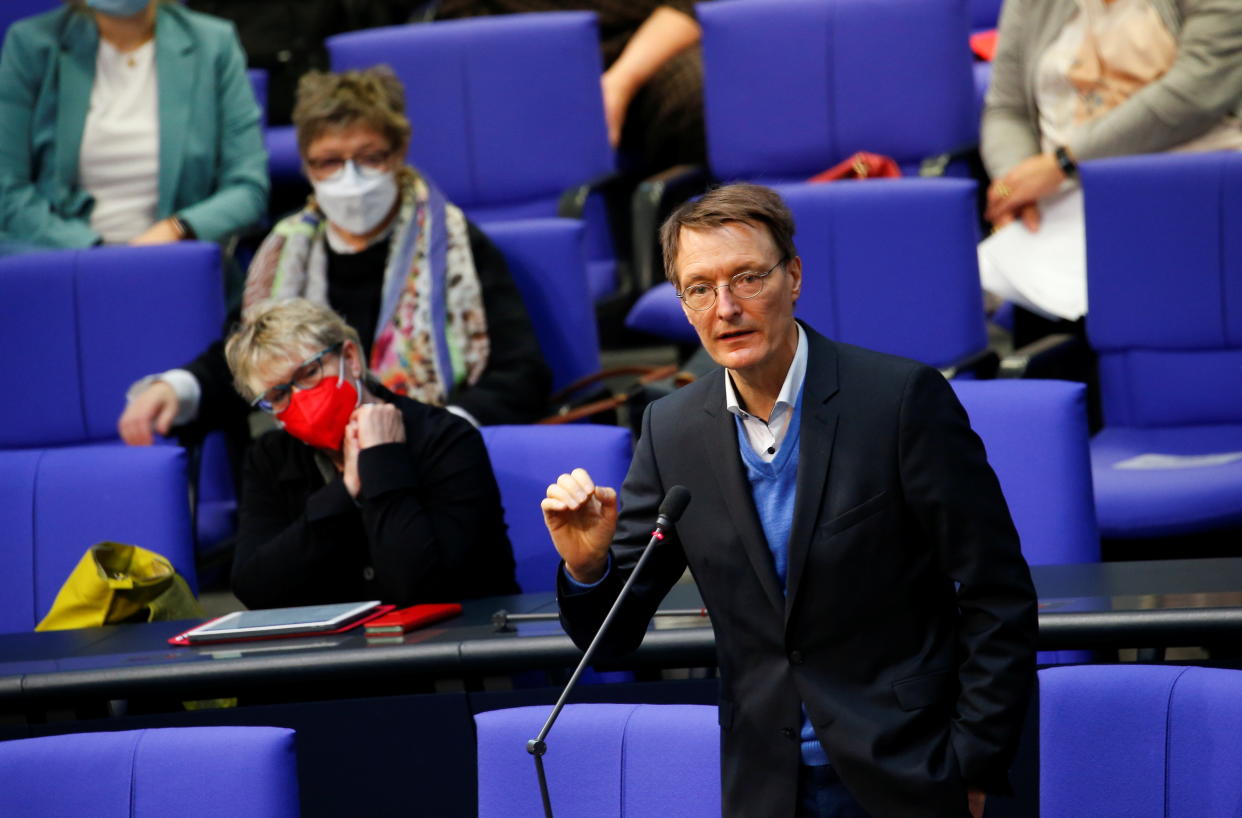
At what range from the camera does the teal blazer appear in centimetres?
356

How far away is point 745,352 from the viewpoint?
139 centimetres

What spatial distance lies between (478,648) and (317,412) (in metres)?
0.55

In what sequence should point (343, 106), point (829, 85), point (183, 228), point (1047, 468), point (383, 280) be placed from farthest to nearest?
1. point (829, 85)
2. point (183, 228)
3. point (383, 280)
4. point (343, 106)
5. point (1047, 468)

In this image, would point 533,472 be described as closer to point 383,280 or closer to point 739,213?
point 383,280

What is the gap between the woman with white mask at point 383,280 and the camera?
2.94 m

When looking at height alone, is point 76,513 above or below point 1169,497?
above

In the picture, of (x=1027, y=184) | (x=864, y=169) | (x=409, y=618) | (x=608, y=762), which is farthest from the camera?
(x=864, y=169)

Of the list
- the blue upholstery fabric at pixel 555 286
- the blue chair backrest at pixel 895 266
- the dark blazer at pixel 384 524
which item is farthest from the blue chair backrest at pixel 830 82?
the dark blazer at pixel 384 524

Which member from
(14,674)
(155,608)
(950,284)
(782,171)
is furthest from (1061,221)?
(14,674)

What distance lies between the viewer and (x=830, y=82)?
11.7ft

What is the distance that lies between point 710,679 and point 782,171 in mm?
1920

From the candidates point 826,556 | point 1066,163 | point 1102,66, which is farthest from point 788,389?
point 1102,66

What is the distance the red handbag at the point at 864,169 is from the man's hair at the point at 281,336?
1.29 m

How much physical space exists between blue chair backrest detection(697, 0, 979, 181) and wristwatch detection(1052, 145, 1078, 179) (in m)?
0.35
